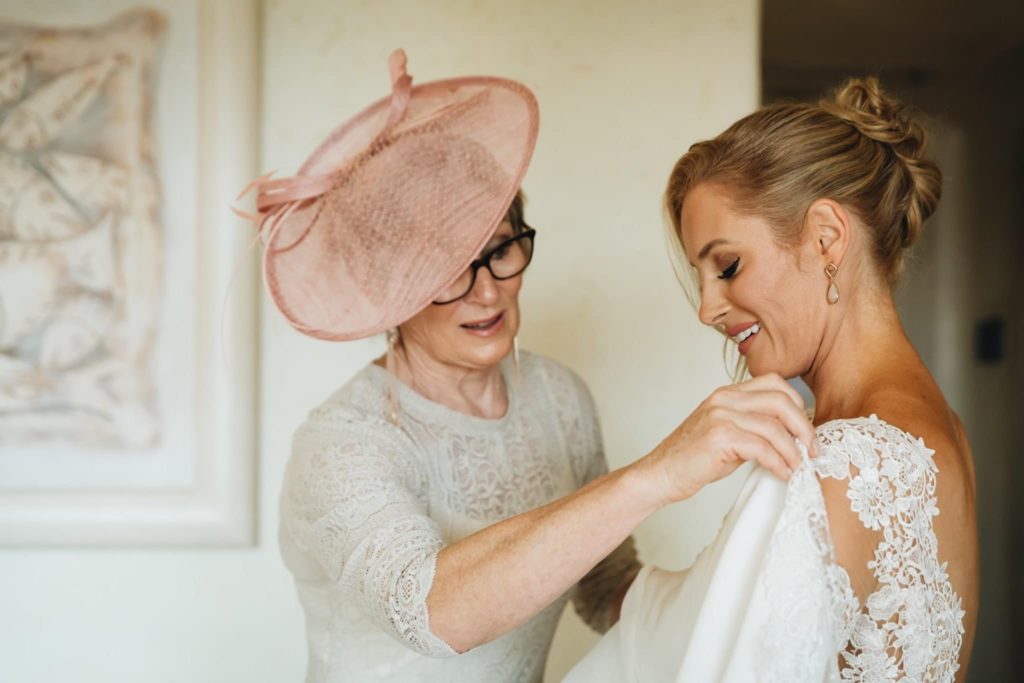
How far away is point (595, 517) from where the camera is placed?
1.07m

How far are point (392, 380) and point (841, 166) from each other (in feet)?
2.50

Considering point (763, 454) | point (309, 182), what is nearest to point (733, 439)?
point (763, 454)

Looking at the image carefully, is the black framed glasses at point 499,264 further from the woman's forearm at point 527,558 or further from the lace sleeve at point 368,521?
the woman's forearm at point 527,558

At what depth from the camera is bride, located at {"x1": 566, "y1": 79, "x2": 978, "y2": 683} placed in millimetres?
966

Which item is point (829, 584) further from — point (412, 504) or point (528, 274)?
point (528, 274)

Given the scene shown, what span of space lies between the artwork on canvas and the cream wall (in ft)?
0.90

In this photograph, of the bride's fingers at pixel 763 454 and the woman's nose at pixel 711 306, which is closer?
the bride's fingers at pixel 763 454

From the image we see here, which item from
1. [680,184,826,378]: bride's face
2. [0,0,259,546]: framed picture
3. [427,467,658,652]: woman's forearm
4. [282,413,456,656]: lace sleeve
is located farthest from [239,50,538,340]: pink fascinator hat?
[0,0,259,546]: framed picture

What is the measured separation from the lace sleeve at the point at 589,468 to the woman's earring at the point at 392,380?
1.12 ft

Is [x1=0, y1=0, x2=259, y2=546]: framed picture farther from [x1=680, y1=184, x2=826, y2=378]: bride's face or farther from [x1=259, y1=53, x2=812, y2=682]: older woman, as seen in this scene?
[x1=680, y1=184, x2=826, y2=378]: bride's face

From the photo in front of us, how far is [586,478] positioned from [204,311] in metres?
0.98

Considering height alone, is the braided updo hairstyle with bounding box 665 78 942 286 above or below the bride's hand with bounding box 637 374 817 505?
above

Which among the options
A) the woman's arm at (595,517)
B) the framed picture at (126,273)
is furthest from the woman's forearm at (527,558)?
the framed picture at (126,273)

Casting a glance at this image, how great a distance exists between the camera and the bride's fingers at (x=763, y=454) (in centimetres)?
99
